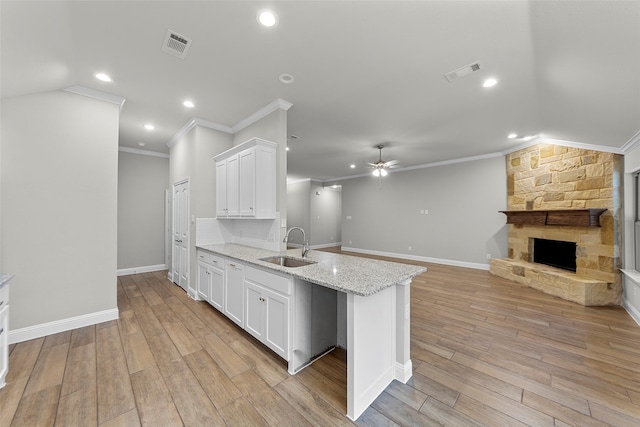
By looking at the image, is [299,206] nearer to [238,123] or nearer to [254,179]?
[238,123]

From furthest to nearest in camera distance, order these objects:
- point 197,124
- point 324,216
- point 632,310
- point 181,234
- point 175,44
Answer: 1. point 324,216
2. point 181,234
3. point 197,124
4. point 632,310
5. point 175,44

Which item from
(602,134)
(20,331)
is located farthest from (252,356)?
(602,134)

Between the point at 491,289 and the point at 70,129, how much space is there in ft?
22.4

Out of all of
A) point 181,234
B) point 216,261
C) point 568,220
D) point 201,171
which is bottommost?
point 216,261

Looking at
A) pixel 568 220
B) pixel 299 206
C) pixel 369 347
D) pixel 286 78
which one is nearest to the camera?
pixel 369 347

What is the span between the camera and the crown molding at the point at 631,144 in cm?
327

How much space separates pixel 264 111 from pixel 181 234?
2.80 meters

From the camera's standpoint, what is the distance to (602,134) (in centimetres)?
351

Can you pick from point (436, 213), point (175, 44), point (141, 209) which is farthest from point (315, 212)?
point (175, 44)

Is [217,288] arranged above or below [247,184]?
below

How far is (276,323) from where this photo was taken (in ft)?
7.28

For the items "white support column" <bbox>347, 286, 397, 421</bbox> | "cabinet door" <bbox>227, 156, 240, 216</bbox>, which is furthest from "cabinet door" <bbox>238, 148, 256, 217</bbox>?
"white support column" <bbox>347, 286, 397, 421</bbox>

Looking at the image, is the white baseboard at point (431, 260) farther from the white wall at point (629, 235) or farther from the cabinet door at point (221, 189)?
the cabinet door at point (221, 189)

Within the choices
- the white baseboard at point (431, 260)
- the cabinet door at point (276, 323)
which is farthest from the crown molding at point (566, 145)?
the cabinet door at point (276, 323)
